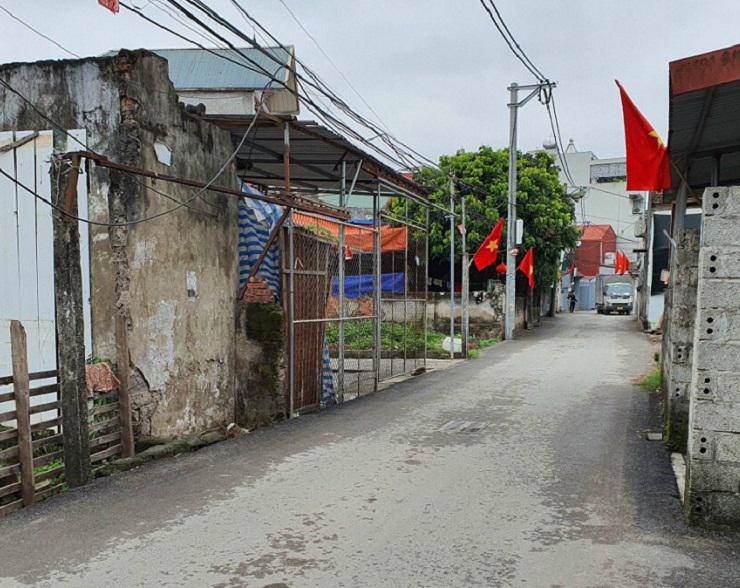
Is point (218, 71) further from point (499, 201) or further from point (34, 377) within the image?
point (34, 377)

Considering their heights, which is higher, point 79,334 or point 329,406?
point 79,334

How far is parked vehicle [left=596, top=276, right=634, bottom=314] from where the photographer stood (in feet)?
152

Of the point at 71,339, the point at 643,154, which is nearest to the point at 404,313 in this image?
the point at 643,154

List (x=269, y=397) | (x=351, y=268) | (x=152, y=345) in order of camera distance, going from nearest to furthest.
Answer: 1. (x=152, y=345)
2. (x=269, y=397)
3. (x=351, y=268)

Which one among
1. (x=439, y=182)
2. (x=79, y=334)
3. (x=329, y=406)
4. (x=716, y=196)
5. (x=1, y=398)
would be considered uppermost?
(x=439, y=182)

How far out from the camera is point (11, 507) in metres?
5.34

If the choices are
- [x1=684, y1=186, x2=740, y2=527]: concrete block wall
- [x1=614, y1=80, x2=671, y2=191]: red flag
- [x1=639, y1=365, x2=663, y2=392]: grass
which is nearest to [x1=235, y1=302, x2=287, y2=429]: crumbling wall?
[x1=614, y1=80, x2=671, y2=191]: red flag

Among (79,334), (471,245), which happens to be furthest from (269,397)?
(471,245)

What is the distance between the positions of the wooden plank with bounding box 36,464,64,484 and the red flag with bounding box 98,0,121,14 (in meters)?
4.34

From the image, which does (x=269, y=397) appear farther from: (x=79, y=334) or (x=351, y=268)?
(x=351, y=268)

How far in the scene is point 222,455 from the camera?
736 cm

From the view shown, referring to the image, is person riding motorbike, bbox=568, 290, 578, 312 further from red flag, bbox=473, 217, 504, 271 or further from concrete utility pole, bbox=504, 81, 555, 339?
red flag, bbox=473, 217, 504, 271

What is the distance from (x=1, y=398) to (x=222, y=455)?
256 centimetres

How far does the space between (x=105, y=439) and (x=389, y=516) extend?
3.02 meters
